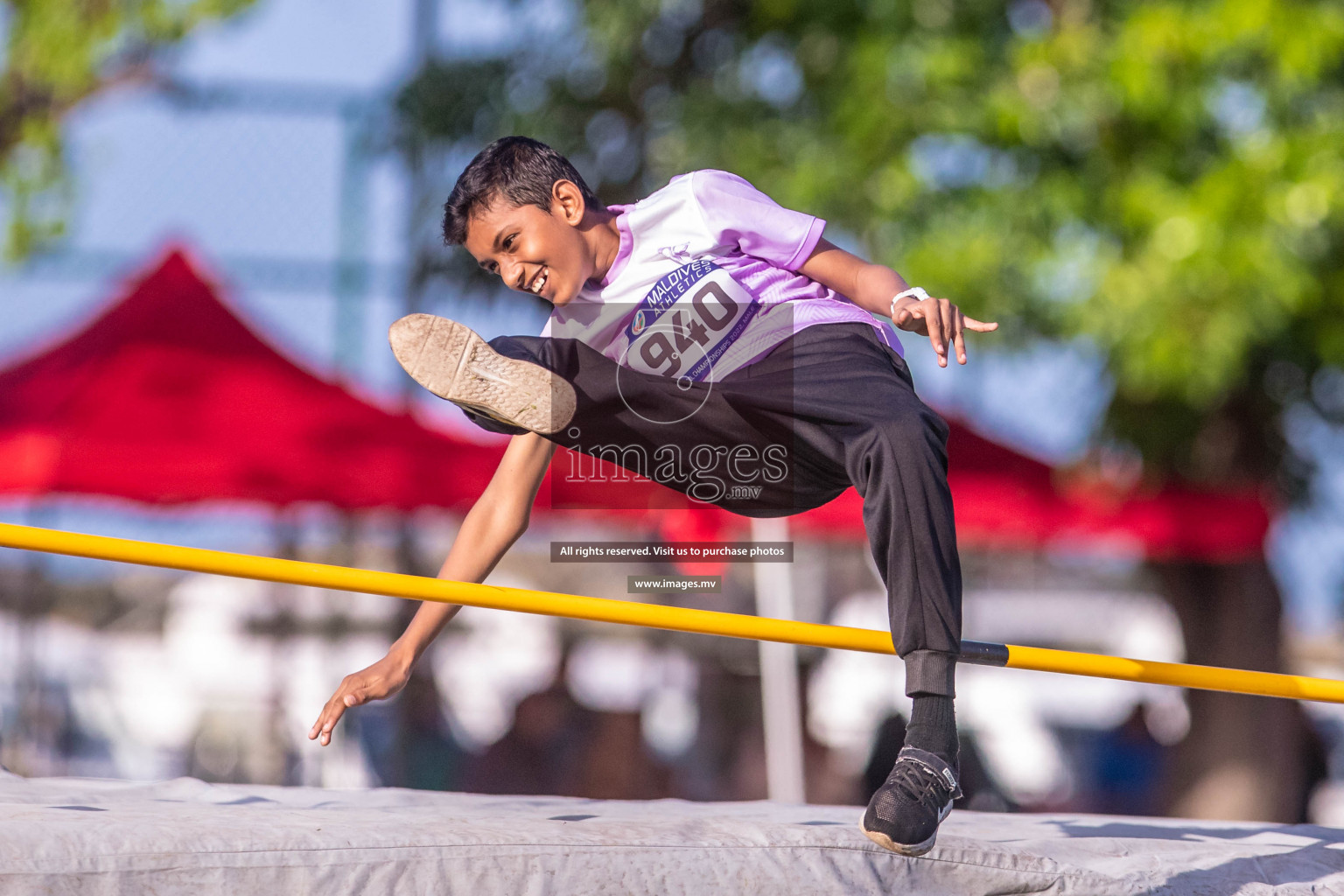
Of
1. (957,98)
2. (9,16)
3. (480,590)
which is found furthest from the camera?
(9,16)

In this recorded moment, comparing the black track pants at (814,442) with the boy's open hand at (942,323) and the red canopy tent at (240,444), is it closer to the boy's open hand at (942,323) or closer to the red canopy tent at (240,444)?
the boy's open hand at (942,323)

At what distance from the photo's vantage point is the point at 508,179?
2.17 m

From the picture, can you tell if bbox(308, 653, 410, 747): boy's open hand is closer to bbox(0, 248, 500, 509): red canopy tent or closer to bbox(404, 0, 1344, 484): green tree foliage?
bbox(0, 248, 500, 509): red canopy tent

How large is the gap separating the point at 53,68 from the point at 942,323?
22.2ft

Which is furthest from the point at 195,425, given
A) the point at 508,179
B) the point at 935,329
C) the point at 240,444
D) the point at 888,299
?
the point at 935,329

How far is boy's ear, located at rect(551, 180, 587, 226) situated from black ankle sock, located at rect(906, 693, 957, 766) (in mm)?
989

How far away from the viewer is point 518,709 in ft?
18.6

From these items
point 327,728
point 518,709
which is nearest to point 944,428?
point 327,728

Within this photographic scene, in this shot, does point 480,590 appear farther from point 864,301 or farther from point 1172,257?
point 1172,257

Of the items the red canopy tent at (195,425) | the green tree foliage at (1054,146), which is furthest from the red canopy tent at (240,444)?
the green tree foliage at (1054,146)

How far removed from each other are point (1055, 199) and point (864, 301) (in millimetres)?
2500

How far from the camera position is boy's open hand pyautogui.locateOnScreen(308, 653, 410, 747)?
208 cm

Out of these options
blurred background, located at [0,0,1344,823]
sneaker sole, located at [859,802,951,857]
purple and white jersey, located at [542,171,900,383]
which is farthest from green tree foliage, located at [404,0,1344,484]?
sneaker sole, located at [859,802,951,857]

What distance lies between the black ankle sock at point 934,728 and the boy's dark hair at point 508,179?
103 cm
